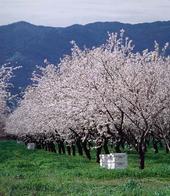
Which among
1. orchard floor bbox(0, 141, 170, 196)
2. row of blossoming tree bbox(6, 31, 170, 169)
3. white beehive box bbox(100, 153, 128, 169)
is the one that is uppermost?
row of blossoming tree bbox(6, 31, 170, 169)

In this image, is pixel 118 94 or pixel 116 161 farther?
pixel 118 94

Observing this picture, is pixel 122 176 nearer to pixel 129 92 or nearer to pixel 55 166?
pixel 129 92

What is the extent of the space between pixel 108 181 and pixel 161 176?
269cm

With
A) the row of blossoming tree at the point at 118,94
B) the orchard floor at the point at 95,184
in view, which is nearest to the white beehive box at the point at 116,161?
the row of blossoming tree at the point at 118,94

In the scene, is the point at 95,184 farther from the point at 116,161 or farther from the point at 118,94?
the point at 118,94

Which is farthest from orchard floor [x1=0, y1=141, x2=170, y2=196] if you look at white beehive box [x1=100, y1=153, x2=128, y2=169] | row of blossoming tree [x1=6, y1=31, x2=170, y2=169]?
row of blossoming tree [x1=6, y1=31, x2=170, y2=169]

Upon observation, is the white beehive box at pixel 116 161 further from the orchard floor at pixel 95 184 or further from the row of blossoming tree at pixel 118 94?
the orchard floor at pixel 95 184

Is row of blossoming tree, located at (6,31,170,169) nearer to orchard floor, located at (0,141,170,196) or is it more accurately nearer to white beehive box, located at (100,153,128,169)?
white beehive box, located at (100,153,128,169)

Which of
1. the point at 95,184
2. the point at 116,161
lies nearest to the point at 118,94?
the point at 116,161

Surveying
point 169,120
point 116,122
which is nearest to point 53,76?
point 169,120

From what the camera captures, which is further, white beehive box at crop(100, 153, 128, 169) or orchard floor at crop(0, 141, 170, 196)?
white beehive box at crop(100, 153, 128, 169)

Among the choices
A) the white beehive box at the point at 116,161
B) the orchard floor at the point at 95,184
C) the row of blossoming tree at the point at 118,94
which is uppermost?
the row of blossoming tree at the point at 118,94

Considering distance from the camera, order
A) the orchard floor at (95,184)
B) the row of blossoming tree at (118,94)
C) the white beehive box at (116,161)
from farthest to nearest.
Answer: the row of blossoming tree at (118,94) < the white beehive box at (116,161) < the orchard floor at (95,184)

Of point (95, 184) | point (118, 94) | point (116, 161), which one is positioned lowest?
point (95, 184)
